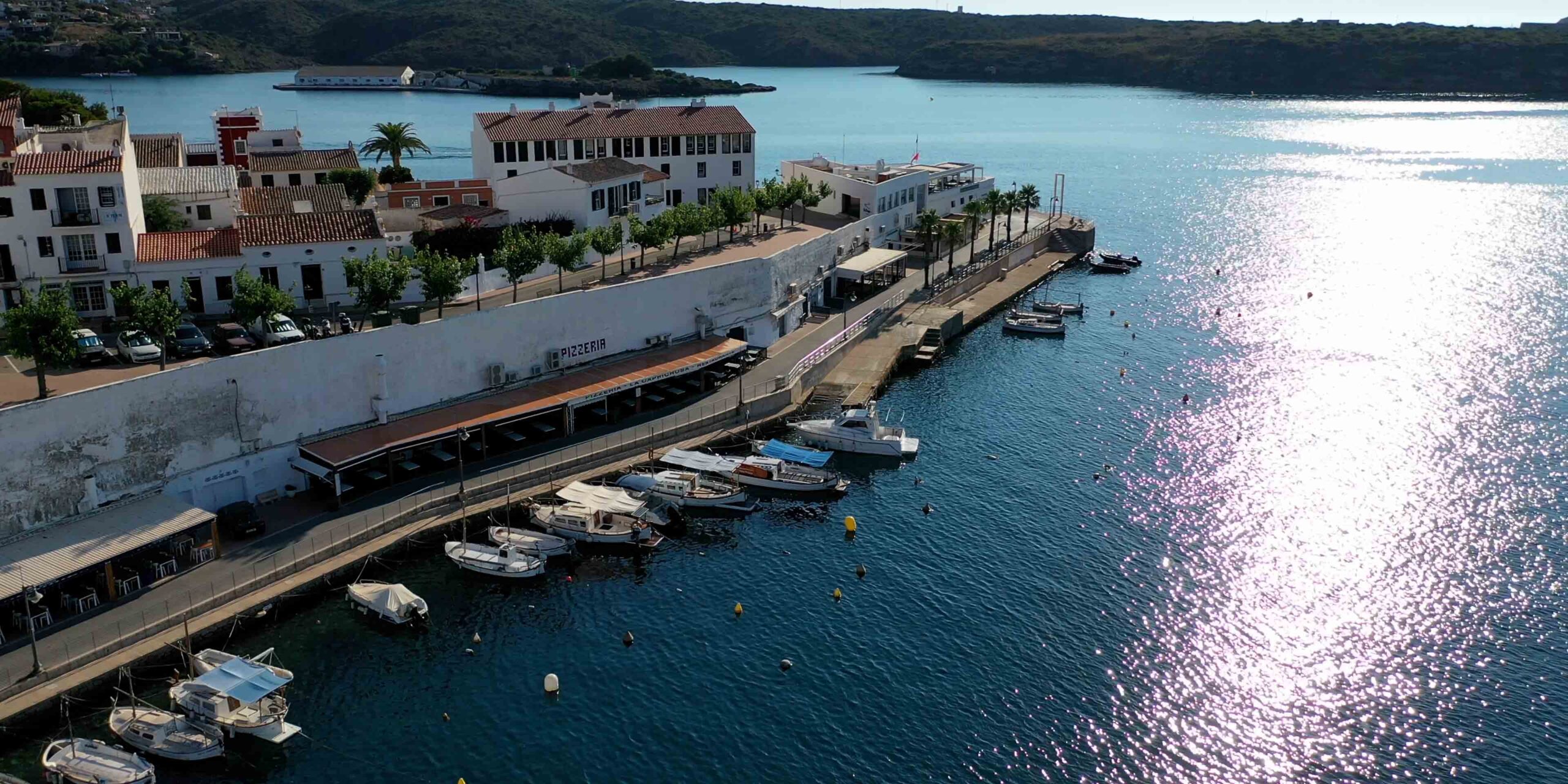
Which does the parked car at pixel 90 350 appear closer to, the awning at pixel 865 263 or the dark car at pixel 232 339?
the dark car at pixel 232 339

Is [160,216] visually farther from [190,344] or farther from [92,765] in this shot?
[92,765]

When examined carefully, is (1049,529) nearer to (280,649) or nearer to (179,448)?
(280,649)

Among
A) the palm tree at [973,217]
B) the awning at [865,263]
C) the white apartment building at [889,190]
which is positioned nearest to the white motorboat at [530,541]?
the awning at [865,263]

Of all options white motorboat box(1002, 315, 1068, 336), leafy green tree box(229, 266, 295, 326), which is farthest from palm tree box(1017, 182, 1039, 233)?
leafy green tree box(229, 266, 295, 326)

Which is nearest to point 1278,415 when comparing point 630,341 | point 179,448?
point 630,341

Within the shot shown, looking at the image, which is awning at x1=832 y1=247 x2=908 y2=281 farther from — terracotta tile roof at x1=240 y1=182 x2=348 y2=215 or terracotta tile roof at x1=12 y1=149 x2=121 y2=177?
terracotta tile roof at x1=12 y1=149 x2=121 y2=177
